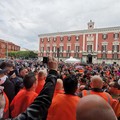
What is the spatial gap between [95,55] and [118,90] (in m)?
62.2

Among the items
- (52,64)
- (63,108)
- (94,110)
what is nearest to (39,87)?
(63,108)

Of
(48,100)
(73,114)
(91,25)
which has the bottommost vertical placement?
(73,114)

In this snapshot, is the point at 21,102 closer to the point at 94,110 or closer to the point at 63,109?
the point at 63,109

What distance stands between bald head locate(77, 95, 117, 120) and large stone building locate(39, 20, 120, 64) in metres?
63.1

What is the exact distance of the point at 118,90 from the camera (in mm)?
5309

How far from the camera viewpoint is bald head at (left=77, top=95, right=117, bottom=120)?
4.94 ft

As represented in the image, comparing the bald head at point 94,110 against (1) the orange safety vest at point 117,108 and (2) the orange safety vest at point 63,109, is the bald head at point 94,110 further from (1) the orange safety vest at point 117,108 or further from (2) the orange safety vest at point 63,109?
(1) the orange safety vest at point 117,108

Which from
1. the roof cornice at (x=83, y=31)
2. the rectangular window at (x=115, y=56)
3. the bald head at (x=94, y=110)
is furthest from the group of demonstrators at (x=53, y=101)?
the roof cornice at (x=83, y=31)

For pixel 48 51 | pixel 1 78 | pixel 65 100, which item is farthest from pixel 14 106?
pixel 48 51

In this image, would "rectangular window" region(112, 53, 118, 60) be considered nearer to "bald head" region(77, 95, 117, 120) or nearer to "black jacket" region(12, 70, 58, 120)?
"black jacket" region(12, 70, 58, 120)

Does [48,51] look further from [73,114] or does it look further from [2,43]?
[73,114]

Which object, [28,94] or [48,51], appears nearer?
[28,94]

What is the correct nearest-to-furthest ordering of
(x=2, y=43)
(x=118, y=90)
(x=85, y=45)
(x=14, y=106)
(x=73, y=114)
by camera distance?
1. (x=73, y=114)
2. (x=14, y=106)
3. (x=118, y=90)
4. (x=85, y=45)
5. (x=2, y=43)

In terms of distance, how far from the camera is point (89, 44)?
68.9 metres
